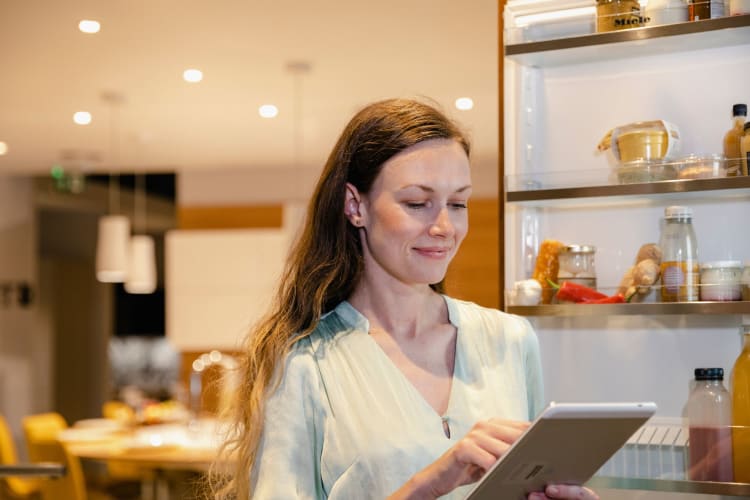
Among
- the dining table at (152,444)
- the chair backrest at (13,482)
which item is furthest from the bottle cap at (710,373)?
the chair backrest at (13,482)

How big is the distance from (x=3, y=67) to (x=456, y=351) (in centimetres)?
402

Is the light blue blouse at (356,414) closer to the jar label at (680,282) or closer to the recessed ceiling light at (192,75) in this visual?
the jar label at (680,282)

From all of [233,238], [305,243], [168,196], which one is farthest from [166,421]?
A: [305,243]

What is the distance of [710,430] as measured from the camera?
185 centimetres

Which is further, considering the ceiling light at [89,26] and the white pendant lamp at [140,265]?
the white pendant lamp at [140,265]

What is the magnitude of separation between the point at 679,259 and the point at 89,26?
3.10 meters

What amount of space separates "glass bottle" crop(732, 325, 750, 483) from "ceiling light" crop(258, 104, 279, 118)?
4.31 meters

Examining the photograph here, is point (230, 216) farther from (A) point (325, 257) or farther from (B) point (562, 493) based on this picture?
(B) point (562, 493)

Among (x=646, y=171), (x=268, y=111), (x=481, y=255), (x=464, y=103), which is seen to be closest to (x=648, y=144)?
(x=646, y=171)

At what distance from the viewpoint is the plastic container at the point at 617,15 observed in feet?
6.57

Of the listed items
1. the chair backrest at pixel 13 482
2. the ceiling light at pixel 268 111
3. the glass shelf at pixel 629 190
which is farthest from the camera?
the ceiling light at pixel 268 111

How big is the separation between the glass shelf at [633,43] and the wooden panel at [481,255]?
5.06 m

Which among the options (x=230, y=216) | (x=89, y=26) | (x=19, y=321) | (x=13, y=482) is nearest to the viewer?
Answer: (x=89, y=26)

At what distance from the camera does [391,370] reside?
1.61 m
